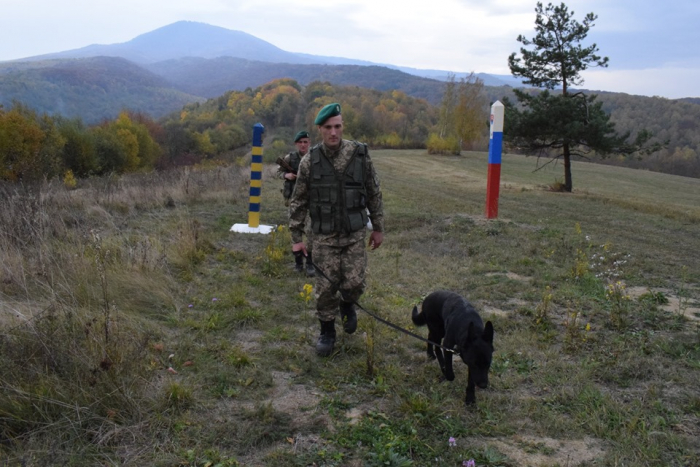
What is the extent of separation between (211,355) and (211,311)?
3.36 feet

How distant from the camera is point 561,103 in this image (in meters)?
19.0

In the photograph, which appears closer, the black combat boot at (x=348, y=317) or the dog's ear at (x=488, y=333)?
the dog's ear at (x=488, y=333)

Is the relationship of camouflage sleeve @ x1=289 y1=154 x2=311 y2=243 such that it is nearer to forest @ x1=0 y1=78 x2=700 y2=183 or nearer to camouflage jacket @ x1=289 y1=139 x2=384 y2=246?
camouflage jacket @ x1=289 y1=139 x2=384 y2=246

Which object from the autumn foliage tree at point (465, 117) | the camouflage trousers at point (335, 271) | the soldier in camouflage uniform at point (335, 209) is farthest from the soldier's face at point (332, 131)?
the autumn foliage tree at point (465, 117)

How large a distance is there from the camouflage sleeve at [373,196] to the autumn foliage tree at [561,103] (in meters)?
17.1

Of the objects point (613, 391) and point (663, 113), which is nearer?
point (613, 391)

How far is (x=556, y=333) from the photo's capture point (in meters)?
4.75

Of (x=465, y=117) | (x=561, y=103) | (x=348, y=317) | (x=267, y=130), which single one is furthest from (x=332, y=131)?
(x=267, y=130)

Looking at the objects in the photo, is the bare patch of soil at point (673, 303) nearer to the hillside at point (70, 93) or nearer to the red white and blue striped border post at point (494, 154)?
the red white and blue striped border post at point (494, 154)

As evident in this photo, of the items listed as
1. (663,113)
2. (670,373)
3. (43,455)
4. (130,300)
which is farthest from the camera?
(663,113)

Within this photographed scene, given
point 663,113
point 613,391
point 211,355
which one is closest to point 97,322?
point 211,355

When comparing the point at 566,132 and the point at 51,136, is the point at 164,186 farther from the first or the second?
the point at 51,136

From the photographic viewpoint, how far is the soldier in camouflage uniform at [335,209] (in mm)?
4125

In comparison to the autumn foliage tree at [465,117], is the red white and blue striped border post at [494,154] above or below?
below
